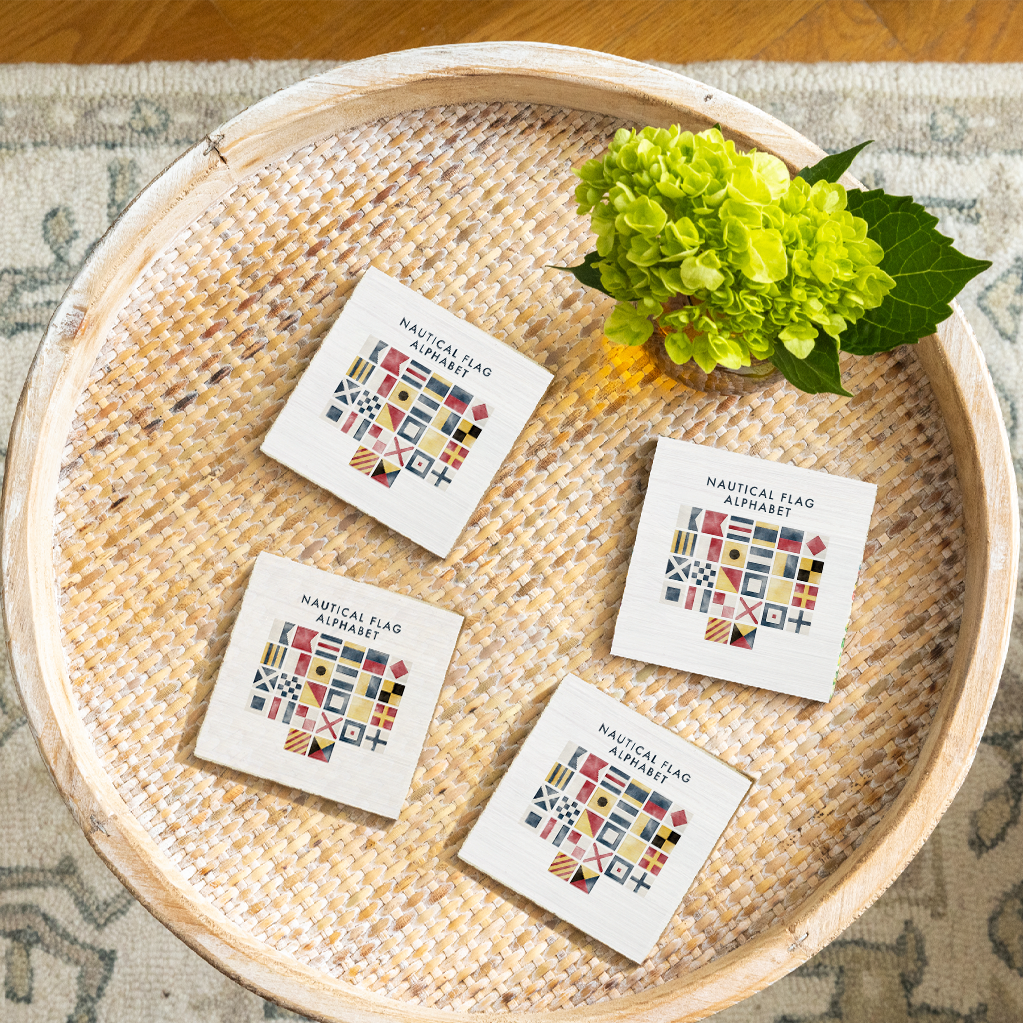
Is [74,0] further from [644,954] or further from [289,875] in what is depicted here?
[644,954]

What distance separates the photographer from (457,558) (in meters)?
0.80

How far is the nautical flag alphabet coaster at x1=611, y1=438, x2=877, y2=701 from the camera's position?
78 cm

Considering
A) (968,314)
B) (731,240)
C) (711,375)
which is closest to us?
(731,240)

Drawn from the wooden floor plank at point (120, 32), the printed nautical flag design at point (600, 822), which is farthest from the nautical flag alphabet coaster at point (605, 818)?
the wooden floor plank at point (120, 32)

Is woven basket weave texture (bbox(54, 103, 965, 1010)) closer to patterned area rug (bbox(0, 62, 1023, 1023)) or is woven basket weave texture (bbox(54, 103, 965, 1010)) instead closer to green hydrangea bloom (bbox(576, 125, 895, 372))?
green hydrangea bloom (bbox(576, 125, 895, 372))

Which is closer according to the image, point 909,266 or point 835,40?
point 909,266

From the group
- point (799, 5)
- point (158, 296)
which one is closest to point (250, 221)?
point (158, 296)

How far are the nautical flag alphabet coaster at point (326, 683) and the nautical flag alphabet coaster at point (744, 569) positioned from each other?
A: 0.18 m

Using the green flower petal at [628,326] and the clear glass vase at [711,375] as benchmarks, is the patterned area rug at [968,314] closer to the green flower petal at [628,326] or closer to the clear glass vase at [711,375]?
the clear glass vase at [711,375]

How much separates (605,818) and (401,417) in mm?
396

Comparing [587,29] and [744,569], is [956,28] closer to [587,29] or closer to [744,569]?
[587,29]

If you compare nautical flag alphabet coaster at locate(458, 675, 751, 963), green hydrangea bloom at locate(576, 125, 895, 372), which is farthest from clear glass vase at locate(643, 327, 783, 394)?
nautical flag alphabet coaster at locate(458, 675, 751, 963)

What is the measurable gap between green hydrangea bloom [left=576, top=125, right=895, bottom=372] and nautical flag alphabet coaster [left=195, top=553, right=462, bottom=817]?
35cm

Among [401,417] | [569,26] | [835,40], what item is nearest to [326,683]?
[401,417]
